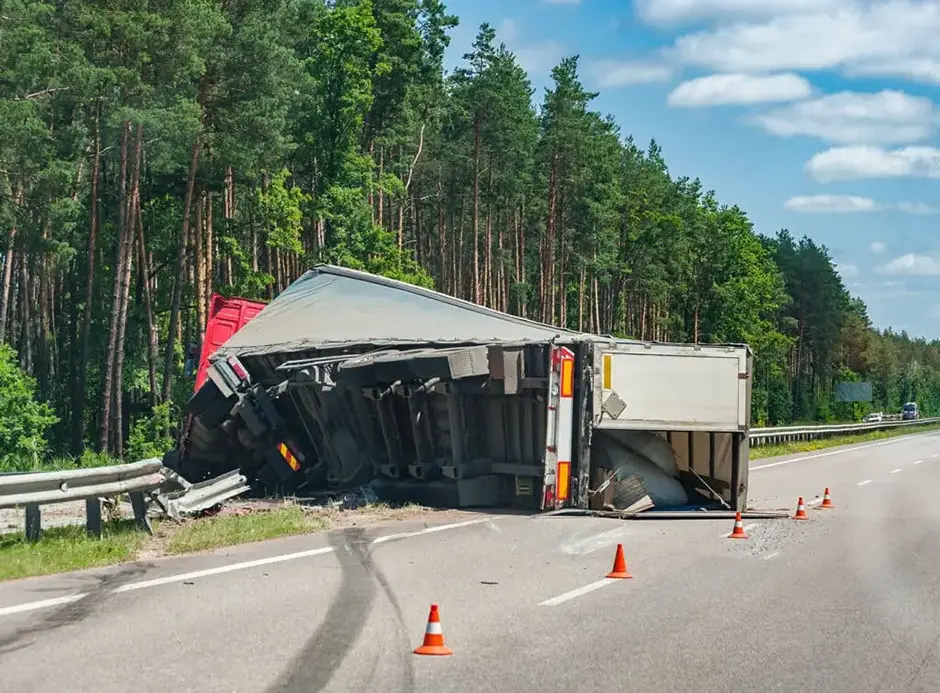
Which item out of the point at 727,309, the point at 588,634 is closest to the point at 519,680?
the point at 588,634

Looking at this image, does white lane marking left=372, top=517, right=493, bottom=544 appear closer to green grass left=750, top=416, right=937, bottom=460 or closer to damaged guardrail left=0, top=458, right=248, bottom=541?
damaged guardrail left=0, top=458, right=248, bottom=541

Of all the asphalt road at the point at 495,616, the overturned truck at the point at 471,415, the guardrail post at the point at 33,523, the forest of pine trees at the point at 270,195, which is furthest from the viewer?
the forest of pine trees at the point at 270,195

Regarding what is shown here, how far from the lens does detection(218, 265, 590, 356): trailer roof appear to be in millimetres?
15711

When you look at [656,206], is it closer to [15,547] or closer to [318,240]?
[318,240]

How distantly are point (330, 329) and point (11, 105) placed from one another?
17168 mm

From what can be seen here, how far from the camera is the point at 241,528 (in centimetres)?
1212

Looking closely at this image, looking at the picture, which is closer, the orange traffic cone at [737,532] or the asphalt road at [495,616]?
the asphalt road at [495,616]

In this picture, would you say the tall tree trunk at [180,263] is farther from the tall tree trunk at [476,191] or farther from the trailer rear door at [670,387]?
the trailer rear door at [670,387]

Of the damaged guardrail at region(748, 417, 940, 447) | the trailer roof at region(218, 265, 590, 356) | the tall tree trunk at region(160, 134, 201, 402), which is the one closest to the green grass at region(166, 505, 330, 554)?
the trailer roof at region(218, 265, 590, 356)

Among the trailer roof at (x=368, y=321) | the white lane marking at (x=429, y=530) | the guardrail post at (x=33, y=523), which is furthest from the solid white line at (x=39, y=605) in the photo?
the trailer roof at (x=368, y=321)

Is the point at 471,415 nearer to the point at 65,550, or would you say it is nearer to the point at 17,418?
the point at 65,550

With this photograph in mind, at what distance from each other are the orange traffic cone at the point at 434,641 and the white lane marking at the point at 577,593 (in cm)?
195

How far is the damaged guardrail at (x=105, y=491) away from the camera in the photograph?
397 inches

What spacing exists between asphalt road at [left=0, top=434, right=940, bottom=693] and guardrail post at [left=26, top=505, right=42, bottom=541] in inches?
59.4
